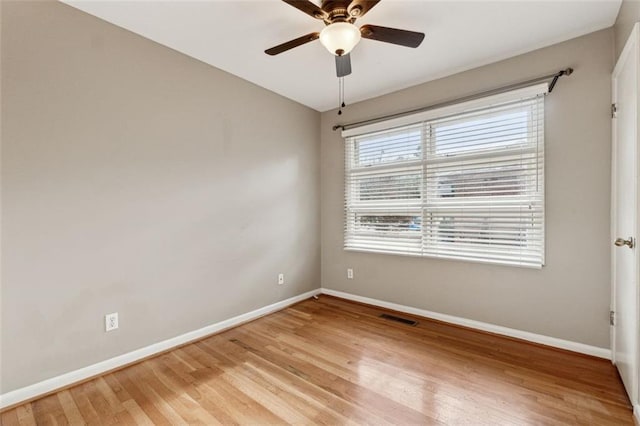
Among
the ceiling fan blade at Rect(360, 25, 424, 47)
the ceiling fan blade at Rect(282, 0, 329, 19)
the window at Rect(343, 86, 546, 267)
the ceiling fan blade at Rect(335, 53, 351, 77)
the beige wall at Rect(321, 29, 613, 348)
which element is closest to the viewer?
the ceiling fan blade at Rect(282, 0, 329, 19)

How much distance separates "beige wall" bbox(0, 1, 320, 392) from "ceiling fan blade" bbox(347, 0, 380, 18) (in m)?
1.62

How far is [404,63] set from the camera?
9.15 ft

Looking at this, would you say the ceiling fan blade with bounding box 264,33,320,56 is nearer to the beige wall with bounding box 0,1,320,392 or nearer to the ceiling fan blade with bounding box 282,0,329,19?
the ceiling fan blade with bounding box 282,0,329,19

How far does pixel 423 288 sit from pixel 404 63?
234 centimetres

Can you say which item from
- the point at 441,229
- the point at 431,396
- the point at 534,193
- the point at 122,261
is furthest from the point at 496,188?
the point at 122,261

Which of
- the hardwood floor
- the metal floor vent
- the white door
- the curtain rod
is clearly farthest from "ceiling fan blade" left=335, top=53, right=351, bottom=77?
the metal floor vent

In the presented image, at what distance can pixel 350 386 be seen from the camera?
6.40ft

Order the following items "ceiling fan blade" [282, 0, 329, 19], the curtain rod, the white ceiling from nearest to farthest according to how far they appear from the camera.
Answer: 1. "ceiling fan blade" [282, 0, 329, 19]
2. the white ceiling
3. the curtain rod

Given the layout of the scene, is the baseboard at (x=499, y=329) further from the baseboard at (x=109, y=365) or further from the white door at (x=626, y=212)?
the baseboard at (x=109, y=365)

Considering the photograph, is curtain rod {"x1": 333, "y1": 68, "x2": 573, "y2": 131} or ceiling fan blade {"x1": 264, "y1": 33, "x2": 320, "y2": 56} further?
curtain rod {"x1": 333, "y1": 68, "x2": 573, "y2": 131}

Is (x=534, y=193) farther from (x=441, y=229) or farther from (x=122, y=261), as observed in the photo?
(x=122, y=261)

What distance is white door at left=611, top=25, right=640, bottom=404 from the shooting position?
1.66m

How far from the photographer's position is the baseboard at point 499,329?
90.9 inches

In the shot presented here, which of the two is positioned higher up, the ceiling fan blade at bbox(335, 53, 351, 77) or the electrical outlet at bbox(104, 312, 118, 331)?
the ceiling fan blade at bbox(335, 53, 351, 77)
